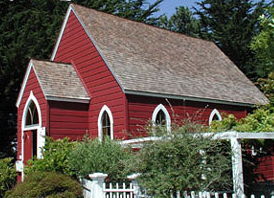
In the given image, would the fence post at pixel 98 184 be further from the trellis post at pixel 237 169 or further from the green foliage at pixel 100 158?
the trellis post at pixel 237 169

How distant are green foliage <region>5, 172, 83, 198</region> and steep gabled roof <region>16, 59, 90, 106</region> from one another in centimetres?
549

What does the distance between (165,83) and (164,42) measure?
6.08 meters

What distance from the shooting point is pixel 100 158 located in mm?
13914

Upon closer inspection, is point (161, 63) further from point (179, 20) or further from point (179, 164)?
point (179, 20)

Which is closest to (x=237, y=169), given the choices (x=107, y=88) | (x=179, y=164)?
(x=179, y=164)

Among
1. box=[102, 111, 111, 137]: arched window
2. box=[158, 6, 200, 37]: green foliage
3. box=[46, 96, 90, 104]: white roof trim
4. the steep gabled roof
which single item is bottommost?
box=[102, 111, 111, 137]: arched window

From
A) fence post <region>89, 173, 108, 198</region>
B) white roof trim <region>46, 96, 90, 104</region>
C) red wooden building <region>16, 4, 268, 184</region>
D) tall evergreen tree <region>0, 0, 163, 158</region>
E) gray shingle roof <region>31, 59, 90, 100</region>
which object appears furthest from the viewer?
tall evergreen tree <region>0, 0, 163, 158</region>

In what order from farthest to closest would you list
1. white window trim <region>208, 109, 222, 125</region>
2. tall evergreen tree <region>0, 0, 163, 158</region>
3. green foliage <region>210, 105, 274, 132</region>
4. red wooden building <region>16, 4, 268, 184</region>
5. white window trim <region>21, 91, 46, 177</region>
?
tall evergreen tree <region>0, 0, 163, 158</region>, white window trim <region>208, 109, 222, 125</region>, red wooden building <region>16, 4, 268, 184</region>, white window trim <region>21, 91, 46, 177</region>, green foliage <region>210, 105, 274, 132</region>

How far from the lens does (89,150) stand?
47.3 ft

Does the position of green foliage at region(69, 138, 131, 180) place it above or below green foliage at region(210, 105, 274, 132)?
below

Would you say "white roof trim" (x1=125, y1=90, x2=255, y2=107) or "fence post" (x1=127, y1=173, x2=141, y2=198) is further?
"white roof trim" (x1=125, y1=90, x2=255, y2=107)

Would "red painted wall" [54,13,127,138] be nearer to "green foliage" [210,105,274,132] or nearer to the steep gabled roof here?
the steep gabled roof

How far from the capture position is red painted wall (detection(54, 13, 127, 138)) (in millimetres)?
18766

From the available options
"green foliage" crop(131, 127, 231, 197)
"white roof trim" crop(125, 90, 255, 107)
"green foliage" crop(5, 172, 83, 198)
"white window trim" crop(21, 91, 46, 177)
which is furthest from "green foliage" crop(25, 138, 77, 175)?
"green foliage" crop(131, 127, 231, 197)
